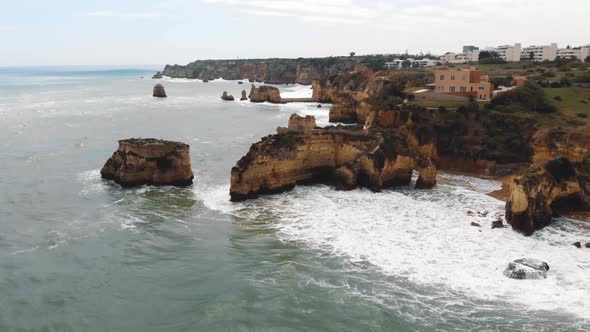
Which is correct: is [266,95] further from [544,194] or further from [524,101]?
[544,194]

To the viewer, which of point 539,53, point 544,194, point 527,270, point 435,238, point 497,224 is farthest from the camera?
point 539,53

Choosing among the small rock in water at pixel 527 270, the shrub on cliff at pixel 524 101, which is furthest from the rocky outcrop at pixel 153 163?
the shrub on cliff at pixel 524 101

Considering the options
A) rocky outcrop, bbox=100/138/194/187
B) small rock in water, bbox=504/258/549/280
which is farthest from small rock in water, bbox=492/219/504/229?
rocky outcrop, bbox=100/138/194/187

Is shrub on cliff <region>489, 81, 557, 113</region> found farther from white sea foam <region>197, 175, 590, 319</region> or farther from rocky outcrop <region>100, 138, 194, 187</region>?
rocky outcrop <region>100, 138, 194, 187</region>

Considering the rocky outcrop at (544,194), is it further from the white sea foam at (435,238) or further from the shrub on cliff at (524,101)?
the shrub on cliff at (524,101)

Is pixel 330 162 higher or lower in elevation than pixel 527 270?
higher

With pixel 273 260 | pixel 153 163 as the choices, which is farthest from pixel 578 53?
pixel 273 260
